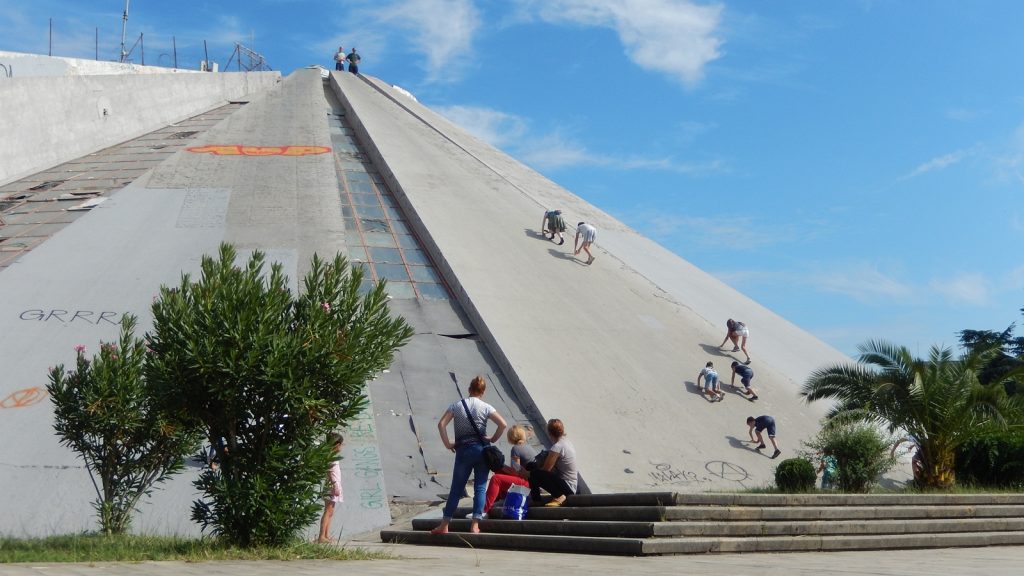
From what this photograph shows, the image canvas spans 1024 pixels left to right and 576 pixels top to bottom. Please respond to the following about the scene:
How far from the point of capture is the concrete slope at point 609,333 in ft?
41.1

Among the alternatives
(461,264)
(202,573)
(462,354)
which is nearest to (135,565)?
(202,573)

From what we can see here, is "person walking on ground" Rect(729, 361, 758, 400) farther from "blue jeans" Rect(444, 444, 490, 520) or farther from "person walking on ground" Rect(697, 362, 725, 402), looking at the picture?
"blue jeans" Rect(444, 444, 490, 520)

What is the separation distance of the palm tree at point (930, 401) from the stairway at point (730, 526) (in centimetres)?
236

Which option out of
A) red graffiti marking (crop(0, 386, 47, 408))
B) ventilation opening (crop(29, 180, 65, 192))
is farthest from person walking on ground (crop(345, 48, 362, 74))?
red graffiti marking (crop(0, 386, 47, 408))

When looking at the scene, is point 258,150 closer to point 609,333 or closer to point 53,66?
point 53,66

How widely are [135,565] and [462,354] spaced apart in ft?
27.9

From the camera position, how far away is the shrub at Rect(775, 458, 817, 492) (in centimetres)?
1030

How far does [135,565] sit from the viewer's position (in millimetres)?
5727

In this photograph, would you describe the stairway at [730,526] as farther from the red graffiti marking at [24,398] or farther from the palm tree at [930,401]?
the red graffiti marking at [24,398]

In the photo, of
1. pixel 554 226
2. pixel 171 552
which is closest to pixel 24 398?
pixel 171 552

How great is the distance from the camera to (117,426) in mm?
8133

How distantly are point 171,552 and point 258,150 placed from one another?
17.9 m

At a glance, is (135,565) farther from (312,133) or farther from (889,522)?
(312,133)

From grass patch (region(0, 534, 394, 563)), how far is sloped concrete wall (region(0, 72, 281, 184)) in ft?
55.9
